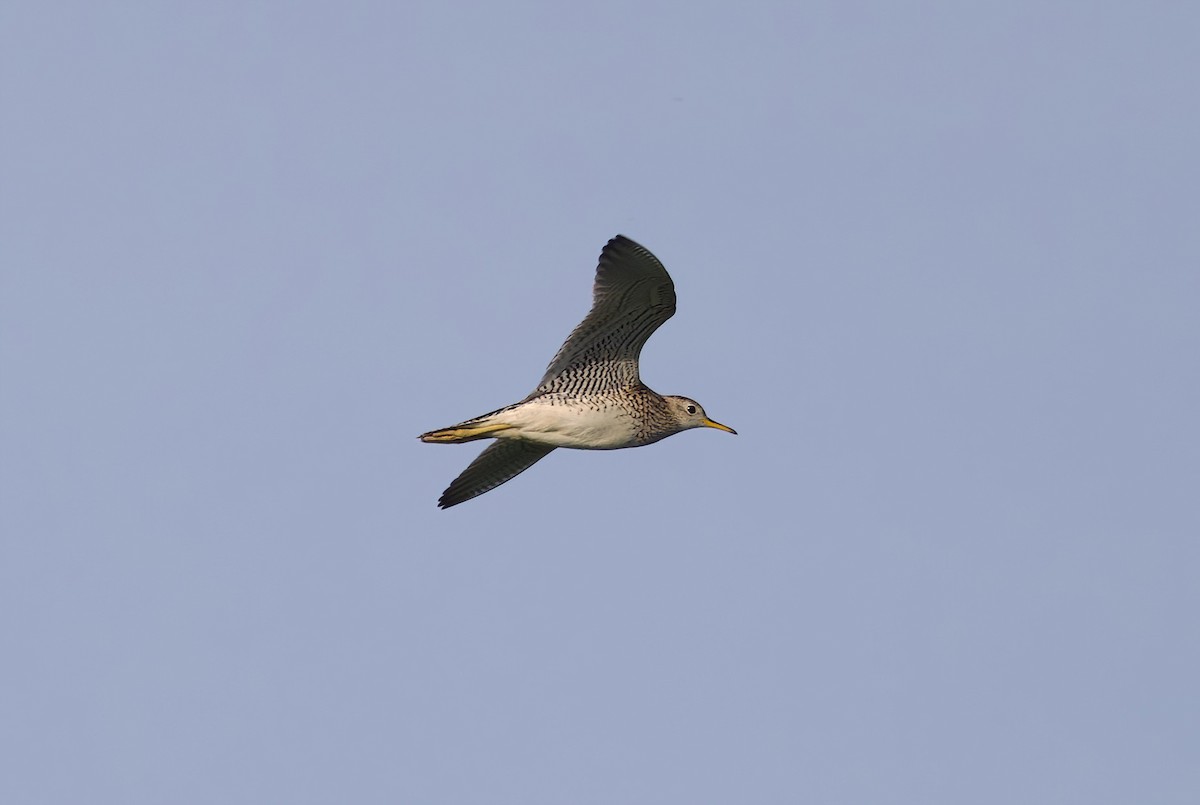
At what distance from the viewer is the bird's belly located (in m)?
24.3

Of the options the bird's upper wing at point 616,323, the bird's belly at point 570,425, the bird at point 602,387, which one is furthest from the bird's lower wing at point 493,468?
the bird's upper wing at point 616,323

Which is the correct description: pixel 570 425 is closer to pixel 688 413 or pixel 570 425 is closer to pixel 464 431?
pixel 464 431

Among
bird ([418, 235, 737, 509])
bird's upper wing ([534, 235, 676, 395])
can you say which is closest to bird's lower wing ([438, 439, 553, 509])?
bird ([418, 235, 737, 509])

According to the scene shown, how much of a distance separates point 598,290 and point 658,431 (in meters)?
2.38

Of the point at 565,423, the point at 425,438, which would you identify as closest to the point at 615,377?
the point at 565,423

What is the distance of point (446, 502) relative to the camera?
2677cm

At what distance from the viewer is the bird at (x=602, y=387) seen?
77.9 feet

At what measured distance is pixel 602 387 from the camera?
24688 mm

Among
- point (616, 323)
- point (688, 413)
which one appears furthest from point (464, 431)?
point (688, 413)

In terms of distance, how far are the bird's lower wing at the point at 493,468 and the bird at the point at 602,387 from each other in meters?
1.11

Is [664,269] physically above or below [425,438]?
above

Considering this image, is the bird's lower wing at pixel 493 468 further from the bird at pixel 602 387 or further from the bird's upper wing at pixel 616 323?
the bird's upper wing at pixel 616 323

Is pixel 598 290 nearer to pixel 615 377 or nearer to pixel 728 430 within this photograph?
pixel 615 377

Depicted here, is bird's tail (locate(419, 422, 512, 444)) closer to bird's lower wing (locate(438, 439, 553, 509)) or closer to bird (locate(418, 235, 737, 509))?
bird (locate(418, 235, 737, 509))
